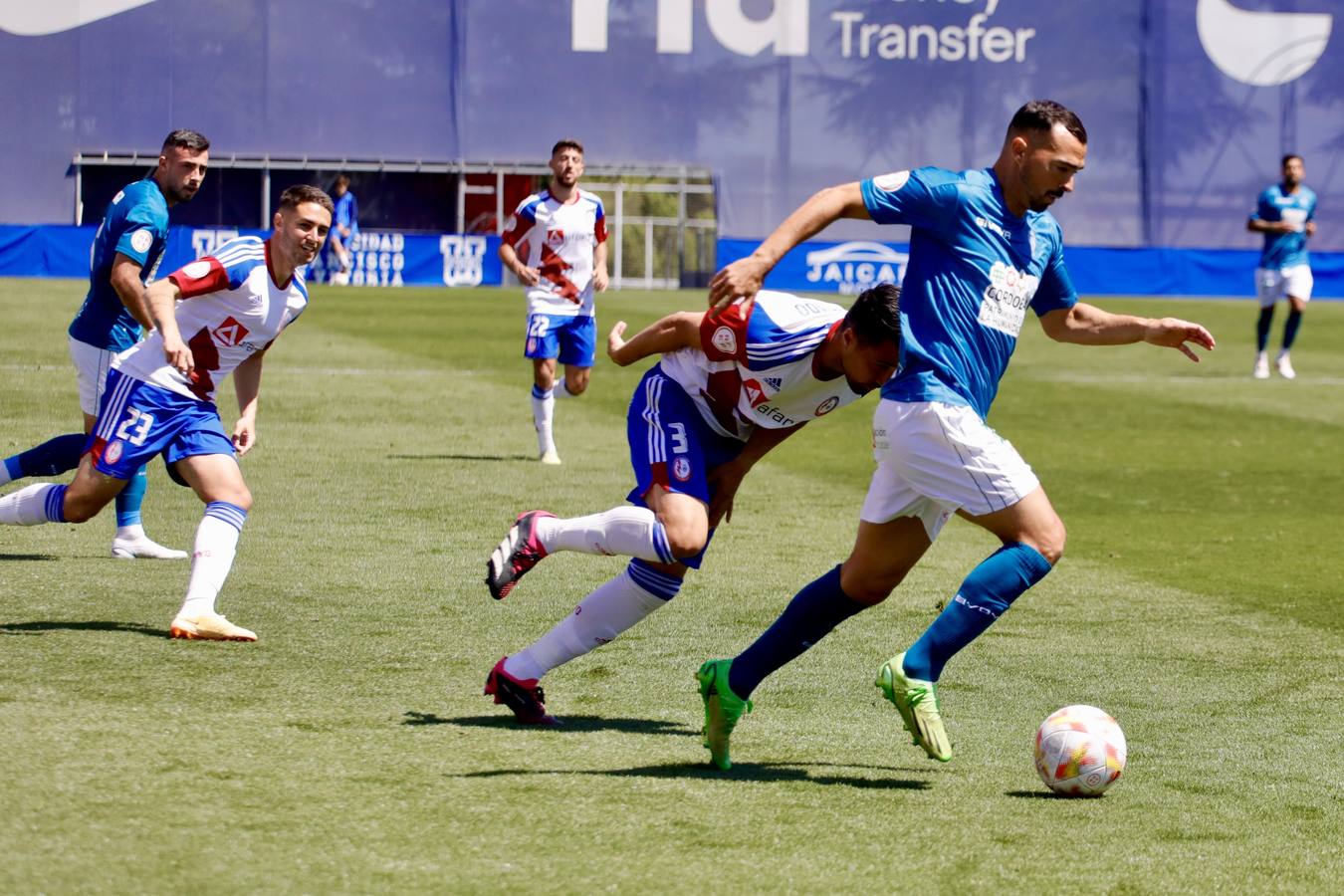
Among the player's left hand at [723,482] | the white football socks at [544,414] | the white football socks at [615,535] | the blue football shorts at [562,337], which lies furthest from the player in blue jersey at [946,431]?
the blue football shorts at [562,337]

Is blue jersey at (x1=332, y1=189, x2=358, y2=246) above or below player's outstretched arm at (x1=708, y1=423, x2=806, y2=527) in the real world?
above

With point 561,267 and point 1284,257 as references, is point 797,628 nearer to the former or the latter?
point 561,267

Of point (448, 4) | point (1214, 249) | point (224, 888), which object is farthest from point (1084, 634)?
point (448, 4)

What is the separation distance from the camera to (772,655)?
17.6ft

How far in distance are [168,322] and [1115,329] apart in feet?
11.1

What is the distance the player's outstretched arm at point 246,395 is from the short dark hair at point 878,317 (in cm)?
304

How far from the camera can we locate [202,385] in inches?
282

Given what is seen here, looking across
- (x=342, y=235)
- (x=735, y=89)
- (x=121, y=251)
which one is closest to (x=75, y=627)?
(x=121, y=251)

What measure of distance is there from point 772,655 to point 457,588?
2908 millimetres

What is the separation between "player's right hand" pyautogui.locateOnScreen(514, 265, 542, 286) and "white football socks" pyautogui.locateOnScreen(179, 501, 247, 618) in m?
6.41

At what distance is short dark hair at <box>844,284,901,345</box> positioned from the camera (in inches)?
207

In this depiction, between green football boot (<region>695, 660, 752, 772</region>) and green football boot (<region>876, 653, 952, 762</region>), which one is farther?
green football boot (<region>695, 660, 752, 772</region>)

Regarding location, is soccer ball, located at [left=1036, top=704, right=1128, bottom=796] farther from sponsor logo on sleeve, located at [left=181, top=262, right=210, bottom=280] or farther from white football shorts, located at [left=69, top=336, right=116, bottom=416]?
white football shorts, located at [left=69, top=336, right=116, bottom=416]

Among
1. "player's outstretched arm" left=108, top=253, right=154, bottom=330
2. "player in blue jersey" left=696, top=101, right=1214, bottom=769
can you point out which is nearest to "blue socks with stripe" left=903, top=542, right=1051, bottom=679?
"player in blue jersey" left=696, top=101, right=1214, bottom=769
